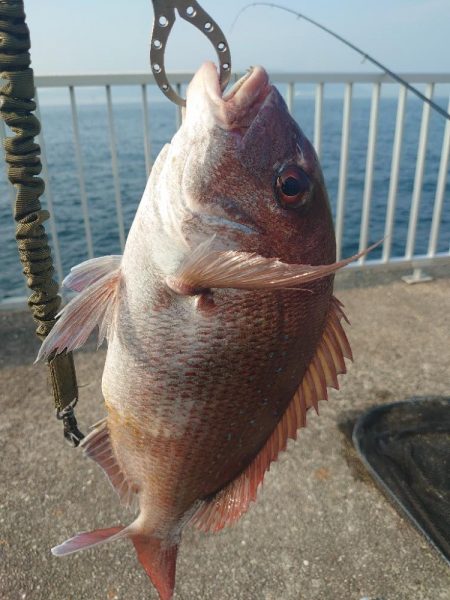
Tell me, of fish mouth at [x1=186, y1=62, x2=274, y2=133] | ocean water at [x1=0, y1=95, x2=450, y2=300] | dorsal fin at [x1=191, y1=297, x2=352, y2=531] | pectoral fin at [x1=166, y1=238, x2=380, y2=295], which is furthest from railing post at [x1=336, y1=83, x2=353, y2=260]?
pectoral fin at [x1=166, y1=238, x2=380, y2=295]

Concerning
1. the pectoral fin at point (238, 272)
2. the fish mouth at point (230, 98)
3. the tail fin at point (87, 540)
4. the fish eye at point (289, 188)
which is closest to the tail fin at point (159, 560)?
the tail fin at point (87, 540)

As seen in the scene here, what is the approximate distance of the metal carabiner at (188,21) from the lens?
1.00 m

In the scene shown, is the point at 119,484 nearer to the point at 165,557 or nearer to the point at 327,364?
the point at 165,557

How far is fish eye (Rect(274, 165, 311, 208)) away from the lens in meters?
1.13

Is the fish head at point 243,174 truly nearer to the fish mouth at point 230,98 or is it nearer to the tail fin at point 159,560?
the fish mouth at point 230,98

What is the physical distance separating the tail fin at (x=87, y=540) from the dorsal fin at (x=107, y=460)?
0.08m

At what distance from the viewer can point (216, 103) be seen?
1.09 metres

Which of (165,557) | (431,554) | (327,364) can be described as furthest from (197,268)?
(431,554)

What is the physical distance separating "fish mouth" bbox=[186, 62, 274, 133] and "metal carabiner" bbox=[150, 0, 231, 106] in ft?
0.10

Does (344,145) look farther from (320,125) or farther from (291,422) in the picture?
(291,422)

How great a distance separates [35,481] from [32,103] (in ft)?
6.44

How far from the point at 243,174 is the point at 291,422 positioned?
63 centimetres

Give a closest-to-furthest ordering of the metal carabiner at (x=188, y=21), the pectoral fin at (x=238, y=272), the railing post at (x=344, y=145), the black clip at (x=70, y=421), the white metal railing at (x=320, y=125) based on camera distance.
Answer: the pectoral fin at (x=238, y=272) → the metal carabiner at (x=188, y=21) → the black clip at (x=70, y=421) → the white metal railing at (x=320, y=125) → the railing post at (x=344, y=145)

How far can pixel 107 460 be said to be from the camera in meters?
1.36
